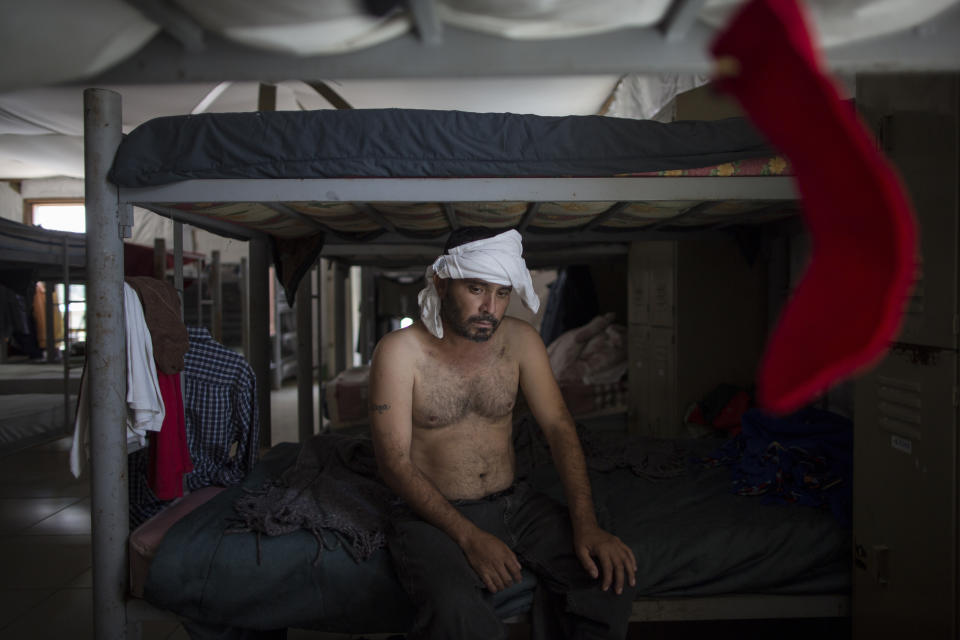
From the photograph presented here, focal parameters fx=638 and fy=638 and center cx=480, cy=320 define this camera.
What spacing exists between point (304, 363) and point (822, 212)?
507 centimetres

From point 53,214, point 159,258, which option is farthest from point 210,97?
point 53,214

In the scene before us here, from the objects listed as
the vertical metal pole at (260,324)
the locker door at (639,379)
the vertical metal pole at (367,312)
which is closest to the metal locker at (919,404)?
the locker door at (639,379)

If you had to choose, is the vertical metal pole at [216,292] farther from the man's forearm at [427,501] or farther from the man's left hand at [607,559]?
the man's left hand at [607,559]

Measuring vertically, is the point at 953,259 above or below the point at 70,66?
below

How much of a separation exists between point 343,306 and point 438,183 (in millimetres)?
4811

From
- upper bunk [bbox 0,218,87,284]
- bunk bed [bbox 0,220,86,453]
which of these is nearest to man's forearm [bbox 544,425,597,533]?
bunk bed [bbox 0,220,86,453]

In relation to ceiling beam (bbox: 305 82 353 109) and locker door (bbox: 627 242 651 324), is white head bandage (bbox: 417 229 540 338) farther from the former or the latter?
ceiling beam (bbox: 305 82 353 109)

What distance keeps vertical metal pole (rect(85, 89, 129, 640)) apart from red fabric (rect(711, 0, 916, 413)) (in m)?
2.42

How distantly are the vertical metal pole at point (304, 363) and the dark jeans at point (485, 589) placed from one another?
123 inches

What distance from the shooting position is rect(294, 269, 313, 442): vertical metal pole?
5.26 meters

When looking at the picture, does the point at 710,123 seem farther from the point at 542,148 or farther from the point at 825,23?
the point at 825,23

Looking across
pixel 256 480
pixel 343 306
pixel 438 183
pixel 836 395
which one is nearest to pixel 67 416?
pixel 343 306

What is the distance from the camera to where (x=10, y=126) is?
5.93 meters

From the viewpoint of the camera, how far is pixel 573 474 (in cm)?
240
